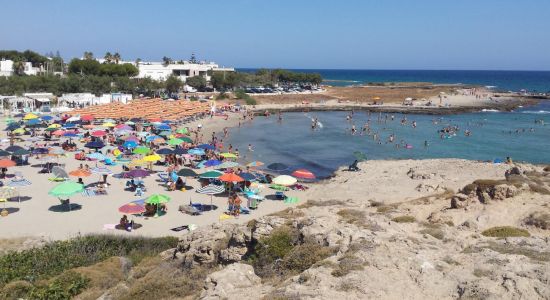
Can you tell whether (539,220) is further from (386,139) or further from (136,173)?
(386,139)

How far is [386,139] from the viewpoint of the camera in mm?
47688

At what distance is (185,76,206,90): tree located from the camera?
86.9 m

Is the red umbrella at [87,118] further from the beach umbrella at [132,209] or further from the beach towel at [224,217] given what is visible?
the beach towel at [224,217]

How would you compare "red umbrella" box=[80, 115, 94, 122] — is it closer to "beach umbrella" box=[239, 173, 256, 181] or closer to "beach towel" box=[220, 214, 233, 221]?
"beach umbrella" box=[239, 173, 256, 181]

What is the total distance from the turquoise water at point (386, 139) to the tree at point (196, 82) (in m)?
25.3

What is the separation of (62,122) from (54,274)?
106ft

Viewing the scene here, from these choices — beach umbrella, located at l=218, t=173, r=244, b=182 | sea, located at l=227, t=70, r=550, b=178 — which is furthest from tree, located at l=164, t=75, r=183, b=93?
beach umbrella, located at l=218, t=173, r=244, b=182

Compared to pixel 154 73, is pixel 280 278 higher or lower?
lower

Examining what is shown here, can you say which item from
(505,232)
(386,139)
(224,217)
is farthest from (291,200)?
(386,139)

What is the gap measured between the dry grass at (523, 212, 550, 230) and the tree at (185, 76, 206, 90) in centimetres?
7646

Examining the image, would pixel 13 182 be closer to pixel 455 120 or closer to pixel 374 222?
pixel 374 222

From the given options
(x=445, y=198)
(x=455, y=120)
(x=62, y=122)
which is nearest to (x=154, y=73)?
(x=62, y=122)

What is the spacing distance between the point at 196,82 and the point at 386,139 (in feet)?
159

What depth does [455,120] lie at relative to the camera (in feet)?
210
